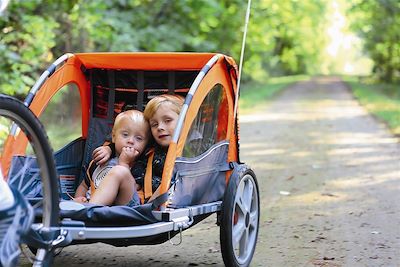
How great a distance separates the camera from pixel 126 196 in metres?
4.34

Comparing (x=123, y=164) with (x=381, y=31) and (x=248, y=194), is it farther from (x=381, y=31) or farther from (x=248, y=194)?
(x=381, y=31)

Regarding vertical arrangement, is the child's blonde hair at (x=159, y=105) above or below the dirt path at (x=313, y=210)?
above

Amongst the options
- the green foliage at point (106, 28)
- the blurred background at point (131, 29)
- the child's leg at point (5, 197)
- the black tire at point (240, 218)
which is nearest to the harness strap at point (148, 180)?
the black tire at point (240, 218)

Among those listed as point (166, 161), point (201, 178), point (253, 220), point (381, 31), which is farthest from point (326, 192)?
point (381, 31)

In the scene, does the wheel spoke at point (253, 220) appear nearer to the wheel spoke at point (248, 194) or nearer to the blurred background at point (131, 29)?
the wheel spoke at point (248, 194)

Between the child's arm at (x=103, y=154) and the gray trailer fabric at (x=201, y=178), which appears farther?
the child's arm at (x=103, y=154)

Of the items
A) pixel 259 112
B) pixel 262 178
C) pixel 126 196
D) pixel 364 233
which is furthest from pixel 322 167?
pixel 259 112

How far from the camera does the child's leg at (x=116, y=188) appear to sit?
14.0 feet

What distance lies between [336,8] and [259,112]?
134 ft

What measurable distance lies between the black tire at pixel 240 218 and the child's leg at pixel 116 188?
0.59 metres

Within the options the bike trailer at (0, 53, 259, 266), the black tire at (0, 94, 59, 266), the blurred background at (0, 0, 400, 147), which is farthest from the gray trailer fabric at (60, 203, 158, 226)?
the blurred background at (0, 0, 400, 147)

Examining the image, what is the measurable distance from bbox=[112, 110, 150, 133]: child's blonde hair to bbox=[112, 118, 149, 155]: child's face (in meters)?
0.01

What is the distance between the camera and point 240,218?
15.4 feet

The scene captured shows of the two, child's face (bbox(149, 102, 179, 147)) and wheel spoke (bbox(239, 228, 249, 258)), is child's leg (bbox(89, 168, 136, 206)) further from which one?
wheel spoke (bbox(239, 228, 249, 258))
